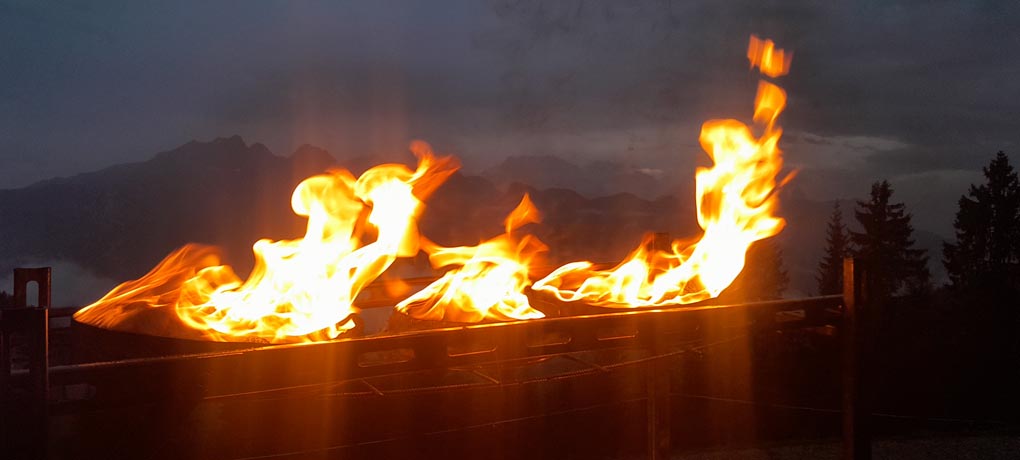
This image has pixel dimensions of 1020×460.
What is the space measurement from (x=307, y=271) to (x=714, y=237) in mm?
3666

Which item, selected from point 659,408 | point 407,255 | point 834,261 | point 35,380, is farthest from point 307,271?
point 834,261

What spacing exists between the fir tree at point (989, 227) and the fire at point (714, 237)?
4371 centimetres

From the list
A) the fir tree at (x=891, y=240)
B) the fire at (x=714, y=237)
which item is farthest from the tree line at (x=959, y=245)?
the fire at (x=714, y=237)

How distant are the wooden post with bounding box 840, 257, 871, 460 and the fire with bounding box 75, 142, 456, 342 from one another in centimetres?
344

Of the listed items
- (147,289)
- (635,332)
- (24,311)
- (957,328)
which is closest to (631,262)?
(635,332)

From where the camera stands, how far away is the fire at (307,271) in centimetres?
455

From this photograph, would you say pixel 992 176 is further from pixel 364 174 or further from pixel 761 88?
pixel 364 174

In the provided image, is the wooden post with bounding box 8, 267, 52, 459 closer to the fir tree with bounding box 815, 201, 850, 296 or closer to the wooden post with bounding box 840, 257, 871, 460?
the wooden post with bounding box 840, 257, 871, 460

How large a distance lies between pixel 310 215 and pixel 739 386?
12.3m

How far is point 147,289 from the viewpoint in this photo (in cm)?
543

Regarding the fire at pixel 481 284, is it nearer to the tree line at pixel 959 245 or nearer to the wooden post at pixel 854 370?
the wooden post at pixel 854 370

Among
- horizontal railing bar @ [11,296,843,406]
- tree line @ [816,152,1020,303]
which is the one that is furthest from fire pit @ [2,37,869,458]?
tree line @ [816,152,1020,303]

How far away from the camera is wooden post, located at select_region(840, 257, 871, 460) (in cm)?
504

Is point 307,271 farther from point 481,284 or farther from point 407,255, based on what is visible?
point 481,284
